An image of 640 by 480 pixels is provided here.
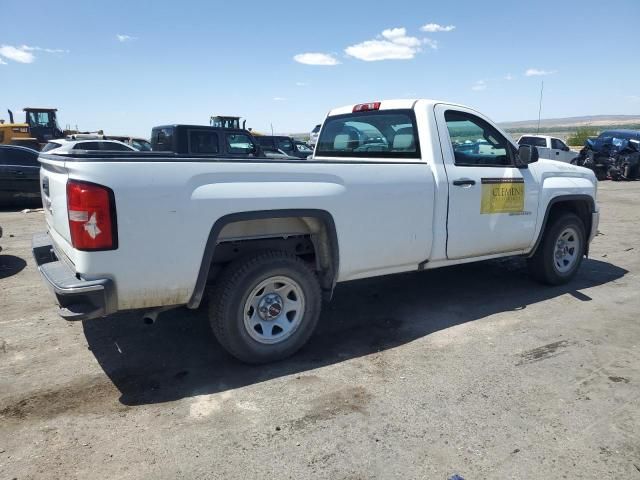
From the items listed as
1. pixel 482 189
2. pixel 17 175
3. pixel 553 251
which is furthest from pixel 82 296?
pixel 17 175

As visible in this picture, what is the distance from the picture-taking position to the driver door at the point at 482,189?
4473mm

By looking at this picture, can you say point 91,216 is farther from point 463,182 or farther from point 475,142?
point 475,142

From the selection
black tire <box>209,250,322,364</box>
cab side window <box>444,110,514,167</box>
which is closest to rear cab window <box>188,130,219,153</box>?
cab side window <box>444,110,514,167</box>

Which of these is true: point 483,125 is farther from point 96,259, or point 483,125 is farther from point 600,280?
point 96,259

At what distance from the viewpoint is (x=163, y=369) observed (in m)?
3.61

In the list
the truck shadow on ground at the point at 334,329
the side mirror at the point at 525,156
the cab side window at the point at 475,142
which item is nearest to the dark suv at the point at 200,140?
the truck shadow on ground at the point at 334,329

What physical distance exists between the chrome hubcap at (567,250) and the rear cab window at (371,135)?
235 centimetres

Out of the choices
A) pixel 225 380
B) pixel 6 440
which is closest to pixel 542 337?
pixel 225 380

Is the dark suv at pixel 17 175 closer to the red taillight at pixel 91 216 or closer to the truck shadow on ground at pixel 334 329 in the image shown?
the truck shadow on ground at pixel 334 329

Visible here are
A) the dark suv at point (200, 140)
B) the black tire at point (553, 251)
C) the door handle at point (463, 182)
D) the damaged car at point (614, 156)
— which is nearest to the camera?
the door handle at point (463, 182)

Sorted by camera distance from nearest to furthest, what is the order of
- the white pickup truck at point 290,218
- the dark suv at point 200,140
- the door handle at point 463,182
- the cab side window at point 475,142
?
the white pickup truck at point 290,218, the door handle at point 463,182, the cab side window at point 475,142, the dark suv at point 200,140

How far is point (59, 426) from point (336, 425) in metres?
1.62

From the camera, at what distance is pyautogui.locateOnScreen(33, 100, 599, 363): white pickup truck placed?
2.95m

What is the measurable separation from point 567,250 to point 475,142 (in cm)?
198
